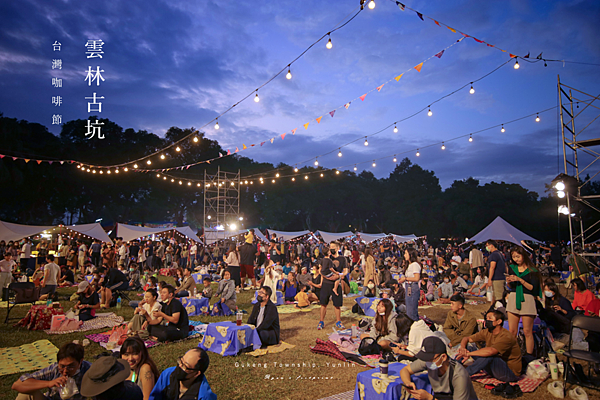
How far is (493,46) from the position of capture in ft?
23.9

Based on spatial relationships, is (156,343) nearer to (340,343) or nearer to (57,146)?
(340,343)

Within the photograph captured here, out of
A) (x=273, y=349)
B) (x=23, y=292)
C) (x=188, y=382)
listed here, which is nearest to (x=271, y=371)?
(x=273, y=349)

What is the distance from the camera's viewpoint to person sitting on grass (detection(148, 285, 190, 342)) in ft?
19.2

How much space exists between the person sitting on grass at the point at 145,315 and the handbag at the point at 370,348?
355 cm

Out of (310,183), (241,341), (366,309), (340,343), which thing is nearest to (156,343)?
(241,341)

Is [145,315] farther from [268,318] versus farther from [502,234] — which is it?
[502,234]

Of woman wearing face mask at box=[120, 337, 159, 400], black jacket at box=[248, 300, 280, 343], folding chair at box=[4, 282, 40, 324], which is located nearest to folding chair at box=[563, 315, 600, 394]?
black jacket at box=[248, 300, 280, 343]

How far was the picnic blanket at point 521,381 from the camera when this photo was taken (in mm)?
4261

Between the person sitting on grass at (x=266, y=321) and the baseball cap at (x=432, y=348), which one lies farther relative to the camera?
the person sitting on grass at (x=266, y=321)

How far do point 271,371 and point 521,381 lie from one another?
3317 mm

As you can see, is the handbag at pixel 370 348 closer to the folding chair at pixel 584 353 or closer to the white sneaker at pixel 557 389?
the white sneaker at pixel 557 389

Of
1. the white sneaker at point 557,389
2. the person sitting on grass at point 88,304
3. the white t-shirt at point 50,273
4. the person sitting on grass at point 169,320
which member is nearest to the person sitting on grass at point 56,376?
the person sitting on grass at point 169,320

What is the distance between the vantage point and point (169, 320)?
5898 mm

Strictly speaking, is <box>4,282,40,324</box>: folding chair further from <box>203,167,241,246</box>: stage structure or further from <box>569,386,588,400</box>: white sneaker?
<box>203,167,241,246</box>: stage structure
